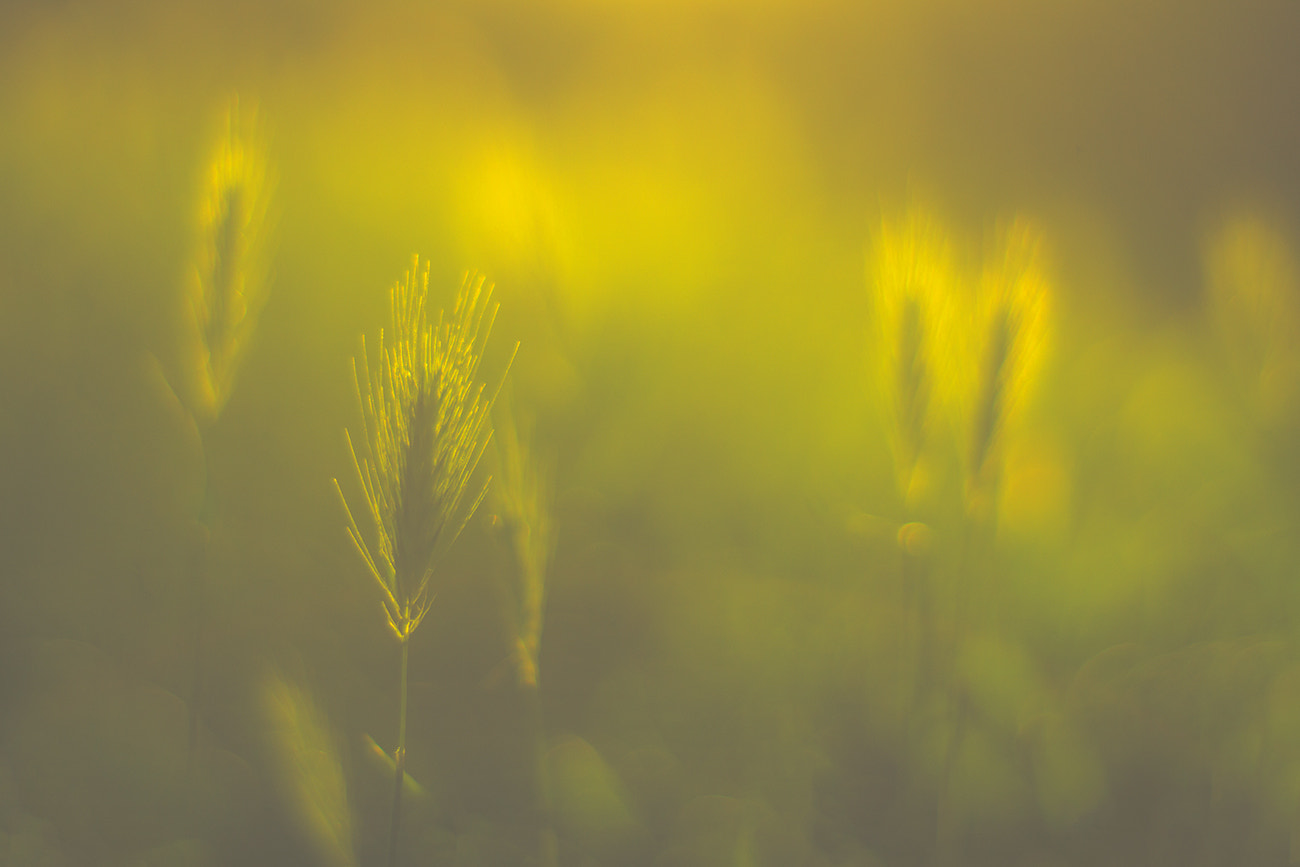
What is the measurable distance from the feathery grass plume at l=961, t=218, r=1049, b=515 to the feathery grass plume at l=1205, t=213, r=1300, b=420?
2.77 feet

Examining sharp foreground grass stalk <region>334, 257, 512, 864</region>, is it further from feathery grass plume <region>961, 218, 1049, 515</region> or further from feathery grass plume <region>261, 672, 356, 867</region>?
feathery grass plume <region>961, 218, 1049, 515</region>

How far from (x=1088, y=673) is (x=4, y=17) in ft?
9.20

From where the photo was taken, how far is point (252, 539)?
1.43 meters

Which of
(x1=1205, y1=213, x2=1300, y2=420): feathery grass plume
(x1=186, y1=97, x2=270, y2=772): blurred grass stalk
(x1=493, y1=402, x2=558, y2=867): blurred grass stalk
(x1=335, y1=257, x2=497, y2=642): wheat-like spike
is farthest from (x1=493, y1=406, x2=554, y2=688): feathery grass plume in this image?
(x1=1205, y1=213, x2=1300, y2=420): feathery grass plume

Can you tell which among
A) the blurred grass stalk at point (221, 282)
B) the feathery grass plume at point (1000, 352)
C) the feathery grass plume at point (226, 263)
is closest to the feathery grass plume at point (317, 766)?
the blurred grass stalk at point (221, 282)

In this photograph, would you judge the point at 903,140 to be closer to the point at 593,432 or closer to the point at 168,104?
the point at 593,432

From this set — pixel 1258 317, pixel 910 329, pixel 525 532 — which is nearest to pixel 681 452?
pixel 910 329

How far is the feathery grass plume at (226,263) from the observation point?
797 millimetres

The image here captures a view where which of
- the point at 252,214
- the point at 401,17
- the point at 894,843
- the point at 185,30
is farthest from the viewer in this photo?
the point at 401,17

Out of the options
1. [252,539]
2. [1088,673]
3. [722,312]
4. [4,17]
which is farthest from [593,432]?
[4,17]

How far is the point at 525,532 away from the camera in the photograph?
76 cm

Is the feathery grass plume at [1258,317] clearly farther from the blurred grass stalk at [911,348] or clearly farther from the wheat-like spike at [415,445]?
the wheat-like spike at [415,445]

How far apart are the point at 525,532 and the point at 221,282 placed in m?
0.48

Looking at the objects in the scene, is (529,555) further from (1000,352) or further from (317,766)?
(1000,352)
